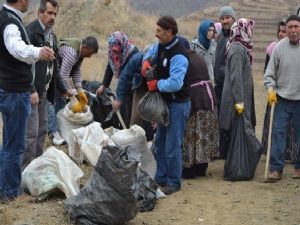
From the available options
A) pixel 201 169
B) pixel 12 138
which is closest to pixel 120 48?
pixel 201 169

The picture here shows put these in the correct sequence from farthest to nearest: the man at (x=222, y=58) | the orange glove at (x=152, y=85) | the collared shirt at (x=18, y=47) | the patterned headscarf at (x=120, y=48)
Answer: the man at (x=222, y=58), the patterned headscarf at (x=120, y=48), the orange glove at (x=152, y=85), the collared shirt at (x=18, y=47)

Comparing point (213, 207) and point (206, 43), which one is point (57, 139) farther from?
point (213, 207)

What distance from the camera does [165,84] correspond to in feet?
18.4

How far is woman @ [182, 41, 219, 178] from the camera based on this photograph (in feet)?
20.9

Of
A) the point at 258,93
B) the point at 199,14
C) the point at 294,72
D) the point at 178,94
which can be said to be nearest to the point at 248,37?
the point at 294,72

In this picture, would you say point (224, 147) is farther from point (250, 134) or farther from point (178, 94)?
point (178, 94)

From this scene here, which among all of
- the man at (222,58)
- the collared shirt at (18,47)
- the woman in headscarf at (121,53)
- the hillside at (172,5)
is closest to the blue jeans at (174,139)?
the woman in headscarf at (121,53)

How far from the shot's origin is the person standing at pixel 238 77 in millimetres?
6520

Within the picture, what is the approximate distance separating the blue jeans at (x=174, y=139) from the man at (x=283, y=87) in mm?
1051

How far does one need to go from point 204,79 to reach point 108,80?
61.2 inches

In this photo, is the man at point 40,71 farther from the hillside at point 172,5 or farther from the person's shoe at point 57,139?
the hillside at point 172,5

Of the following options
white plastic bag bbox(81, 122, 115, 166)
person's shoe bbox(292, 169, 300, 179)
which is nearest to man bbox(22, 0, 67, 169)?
white plastic bag bbox(81, 122, 115, 166)

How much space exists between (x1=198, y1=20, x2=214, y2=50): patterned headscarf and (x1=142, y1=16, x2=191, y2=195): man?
55.6 inches

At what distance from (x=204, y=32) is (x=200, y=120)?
A: 1268 millimetres
